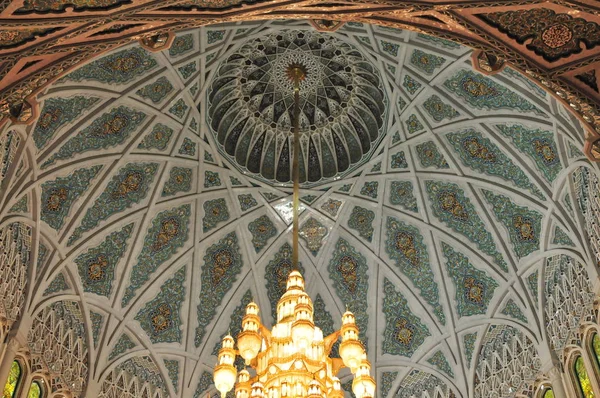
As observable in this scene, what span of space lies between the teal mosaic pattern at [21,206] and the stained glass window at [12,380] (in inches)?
111

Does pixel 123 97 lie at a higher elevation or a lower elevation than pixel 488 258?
higher

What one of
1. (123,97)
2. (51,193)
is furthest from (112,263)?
(123,97)

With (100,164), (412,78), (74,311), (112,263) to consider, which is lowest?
(74,311)

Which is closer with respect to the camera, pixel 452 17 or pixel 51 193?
pixel 452 17

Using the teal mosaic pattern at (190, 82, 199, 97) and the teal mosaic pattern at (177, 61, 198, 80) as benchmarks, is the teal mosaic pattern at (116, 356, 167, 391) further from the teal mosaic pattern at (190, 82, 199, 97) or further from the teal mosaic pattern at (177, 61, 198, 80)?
the teal mosaic pattern at (177, 61, 198, 80)

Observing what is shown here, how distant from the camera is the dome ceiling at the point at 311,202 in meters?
14.2

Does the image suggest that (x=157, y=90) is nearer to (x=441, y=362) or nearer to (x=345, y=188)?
(x=345, y=188)

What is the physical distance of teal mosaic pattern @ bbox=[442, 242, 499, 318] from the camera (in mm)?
15906

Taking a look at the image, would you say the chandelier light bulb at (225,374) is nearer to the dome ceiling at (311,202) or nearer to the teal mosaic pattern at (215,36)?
the dome ceiling at (311,202)

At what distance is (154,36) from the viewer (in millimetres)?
9359

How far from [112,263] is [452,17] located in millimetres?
10012

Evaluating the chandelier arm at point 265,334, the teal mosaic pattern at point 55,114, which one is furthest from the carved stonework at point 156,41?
the chandelier arm at point 265,334

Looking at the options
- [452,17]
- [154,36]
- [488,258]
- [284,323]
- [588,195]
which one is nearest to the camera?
[452,17]

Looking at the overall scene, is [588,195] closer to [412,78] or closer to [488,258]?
[488,258]
